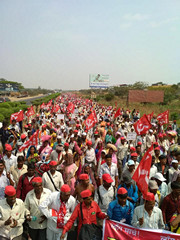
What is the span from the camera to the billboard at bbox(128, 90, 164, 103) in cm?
3356

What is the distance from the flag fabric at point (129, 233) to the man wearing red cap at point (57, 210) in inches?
24.3

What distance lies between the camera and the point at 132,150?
5910 mm

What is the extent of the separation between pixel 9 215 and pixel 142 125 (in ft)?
19.0

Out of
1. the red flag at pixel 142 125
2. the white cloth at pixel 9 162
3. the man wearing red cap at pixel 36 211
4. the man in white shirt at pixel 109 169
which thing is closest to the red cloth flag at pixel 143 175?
the man in white shirt at pixel 109 169

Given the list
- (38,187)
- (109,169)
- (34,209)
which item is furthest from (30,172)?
(109,169)

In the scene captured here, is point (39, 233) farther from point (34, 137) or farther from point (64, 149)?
point (34, 137)

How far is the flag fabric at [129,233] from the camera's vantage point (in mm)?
2870

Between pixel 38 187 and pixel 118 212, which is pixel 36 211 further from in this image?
pixel 118 212

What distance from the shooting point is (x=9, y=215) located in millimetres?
3014

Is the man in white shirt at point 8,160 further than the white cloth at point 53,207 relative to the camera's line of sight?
Yes

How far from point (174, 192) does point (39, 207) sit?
2.23 meters

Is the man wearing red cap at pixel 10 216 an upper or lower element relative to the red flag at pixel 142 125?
lower

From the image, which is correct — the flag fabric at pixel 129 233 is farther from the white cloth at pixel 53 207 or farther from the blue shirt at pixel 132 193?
the blue shirt at pixel 132 193

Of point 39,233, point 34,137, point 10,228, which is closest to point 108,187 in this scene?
point 39,233
